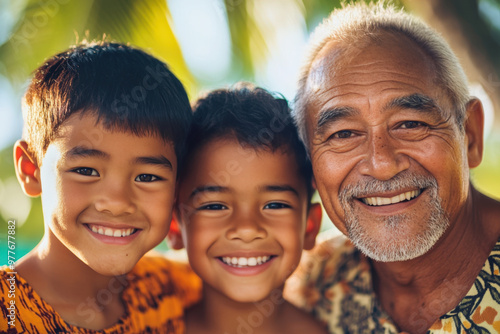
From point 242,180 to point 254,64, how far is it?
15.6 feet

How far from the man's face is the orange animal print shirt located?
3.83 ft

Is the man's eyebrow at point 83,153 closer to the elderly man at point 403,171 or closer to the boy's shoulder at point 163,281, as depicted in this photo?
the boy's shoulder at point 163,281

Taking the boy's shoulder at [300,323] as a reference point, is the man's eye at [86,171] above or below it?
above

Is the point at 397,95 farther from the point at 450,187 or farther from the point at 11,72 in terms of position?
the point at 11,72

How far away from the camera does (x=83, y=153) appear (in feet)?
7.68

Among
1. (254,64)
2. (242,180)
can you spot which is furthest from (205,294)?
(254,64)

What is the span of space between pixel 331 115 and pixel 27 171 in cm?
166

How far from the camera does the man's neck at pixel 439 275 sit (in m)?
2.62

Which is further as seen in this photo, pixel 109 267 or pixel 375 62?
pixel 375 62

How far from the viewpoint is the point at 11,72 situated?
712 centimetres

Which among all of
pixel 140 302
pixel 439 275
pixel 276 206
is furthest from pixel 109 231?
pixel 439 275

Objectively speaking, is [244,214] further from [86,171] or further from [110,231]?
[86,171]

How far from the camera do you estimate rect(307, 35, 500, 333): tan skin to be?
99.5 inches

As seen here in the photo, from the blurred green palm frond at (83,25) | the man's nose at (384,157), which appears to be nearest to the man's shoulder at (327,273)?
the man's nose at (384,157)
